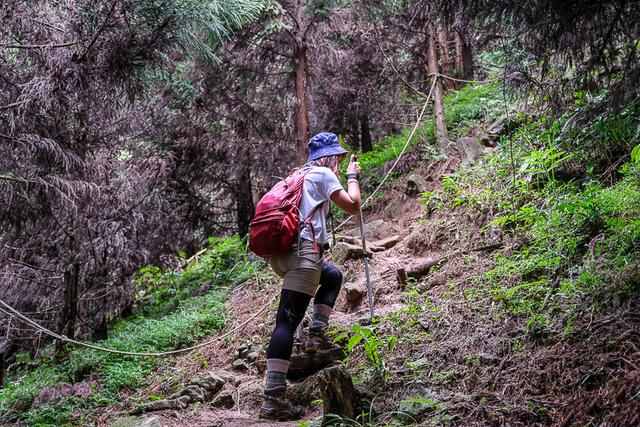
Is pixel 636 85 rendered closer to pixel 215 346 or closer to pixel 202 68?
pixel 215 346

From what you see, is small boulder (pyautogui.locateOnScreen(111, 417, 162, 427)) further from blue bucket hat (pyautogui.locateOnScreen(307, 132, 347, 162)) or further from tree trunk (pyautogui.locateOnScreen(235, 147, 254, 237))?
tree trunk (pyautogui.locateOnScreen(235, 147, 254, 237))

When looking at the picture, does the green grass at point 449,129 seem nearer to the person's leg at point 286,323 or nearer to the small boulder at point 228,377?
the small boulder at point 228,377

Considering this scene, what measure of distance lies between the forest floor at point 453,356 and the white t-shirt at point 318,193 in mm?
1049

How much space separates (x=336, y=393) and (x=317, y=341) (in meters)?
1.18

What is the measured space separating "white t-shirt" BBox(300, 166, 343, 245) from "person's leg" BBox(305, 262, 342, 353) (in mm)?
463

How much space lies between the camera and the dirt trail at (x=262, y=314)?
495 centimetres

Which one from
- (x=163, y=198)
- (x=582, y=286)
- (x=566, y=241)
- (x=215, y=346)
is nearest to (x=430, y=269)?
(x=566, y=241)

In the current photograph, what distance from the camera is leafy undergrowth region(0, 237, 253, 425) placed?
6.08m

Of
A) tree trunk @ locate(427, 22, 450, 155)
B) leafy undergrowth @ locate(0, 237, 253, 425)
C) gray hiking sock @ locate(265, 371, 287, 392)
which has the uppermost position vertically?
tree trunk @ locate(427, 22, 450, 155)

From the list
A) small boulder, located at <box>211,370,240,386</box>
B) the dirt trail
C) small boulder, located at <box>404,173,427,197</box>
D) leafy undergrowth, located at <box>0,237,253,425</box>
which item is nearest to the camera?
the dirt trail

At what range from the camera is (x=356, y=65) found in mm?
13258

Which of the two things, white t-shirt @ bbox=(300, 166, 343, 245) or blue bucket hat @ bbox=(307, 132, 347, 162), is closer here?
white t-shirt @ bbox=(300, 166, 343, 245)

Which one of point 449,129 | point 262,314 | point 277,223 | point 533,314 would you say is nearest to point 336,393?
point 277,223

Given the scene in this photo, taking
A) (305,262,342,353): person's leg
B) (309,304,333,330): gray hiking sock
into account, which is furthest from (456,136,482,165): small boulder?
(309,304,333,330): gray hiking sock
